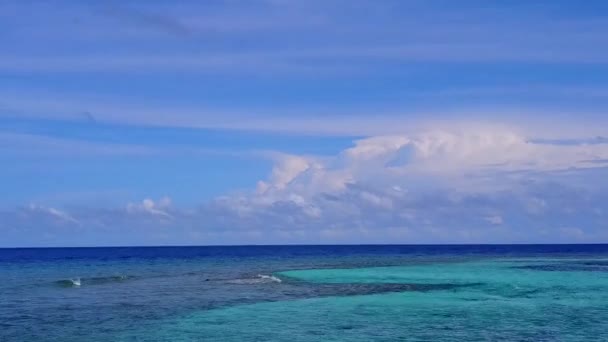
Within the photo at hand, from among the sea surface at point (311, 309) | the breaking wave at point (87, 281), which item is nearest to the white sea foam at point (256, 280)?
the sea surface at point (311, 309)

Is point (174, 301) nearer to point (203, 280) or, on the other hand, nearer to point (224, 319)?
point (224, 319)

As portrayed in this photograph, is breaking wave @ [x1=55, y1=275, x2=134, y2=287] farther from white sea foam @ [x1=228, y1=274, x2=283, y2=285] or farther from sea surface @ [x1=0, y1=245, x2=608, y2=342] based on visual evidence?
white sea foam @ [x1=228, y1=274, x2=283, y2=285]

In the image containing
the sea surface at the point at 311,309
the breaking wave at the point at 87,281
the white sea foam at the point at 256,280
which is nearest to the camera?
the sea surface at the point at 311,309

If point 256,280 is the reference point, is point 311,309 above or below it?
below

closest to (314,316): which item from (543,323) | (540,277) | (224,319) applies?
(224,319)

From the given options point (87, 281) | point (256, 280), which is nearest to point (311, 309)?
point (256, 280)

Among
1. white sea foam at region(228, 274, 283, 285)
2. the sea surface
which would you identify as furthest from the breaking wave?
white sea foam at region(228, 274, 283, 285)

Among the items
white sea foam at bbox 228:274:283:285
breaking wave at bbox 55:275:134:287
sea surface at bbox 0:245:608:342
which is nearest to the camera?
sea surface at bbox 0:245:608:342

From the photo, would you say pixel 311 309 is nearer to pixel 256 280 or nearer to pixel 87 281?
pixel 256 280

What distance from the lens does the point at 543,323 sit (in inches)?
1135

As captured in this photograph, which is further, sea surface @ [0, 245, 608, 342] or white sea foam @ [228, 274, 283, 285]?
white sea foam @ [228, 274, 283, 285]

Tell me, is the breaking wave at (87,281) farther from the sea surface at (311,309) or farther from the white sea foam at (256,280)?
the white sea foam at (256,280)

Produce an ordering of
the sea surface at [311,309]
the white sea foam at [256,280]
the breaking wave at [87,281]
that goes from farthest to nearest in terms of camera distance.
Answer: the breaking wave at [87,281] → the white sea foam at [256,280] → the sea surface at [311,309]

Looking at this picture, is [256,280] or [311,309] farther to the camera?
[256,280]
